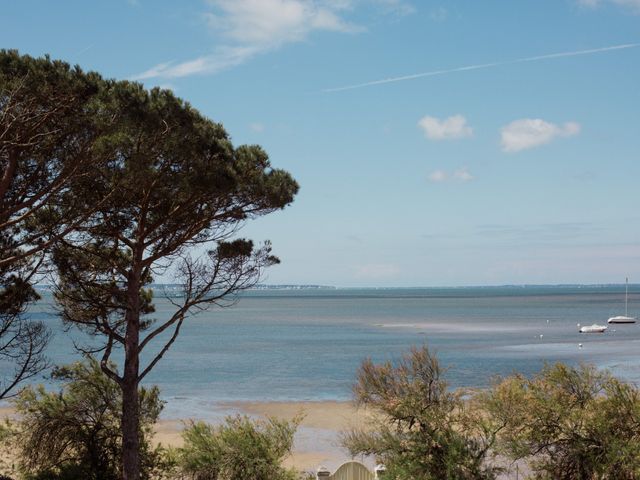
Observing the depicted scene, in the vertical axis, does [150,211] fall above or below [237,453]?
above

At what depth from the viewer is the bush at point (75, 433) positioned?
16.2 m

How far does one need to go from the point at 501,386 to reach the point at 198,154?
7134 mm

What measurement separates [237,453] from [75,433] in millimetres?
3831

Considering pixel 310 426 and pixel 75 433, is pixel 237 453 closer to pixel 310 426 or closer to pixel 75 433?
pixel 75 433

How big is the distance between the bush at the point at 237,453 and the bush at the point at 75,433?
1.56m

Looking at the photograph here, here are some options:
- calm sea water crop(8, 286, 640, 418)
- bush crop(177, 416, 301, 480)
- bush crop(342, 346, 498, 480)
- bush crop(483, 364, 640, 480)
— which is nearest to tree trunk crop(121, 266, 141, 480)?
bush crop(177, 416, 301, 480)

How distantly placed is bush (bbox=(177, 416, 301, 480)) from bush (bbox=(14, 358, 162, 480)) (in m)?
1.56

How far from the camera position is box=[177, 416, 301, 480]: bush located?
590 inches

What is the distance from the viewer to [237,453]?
1515cm

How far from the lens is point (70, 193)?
45.5 ft

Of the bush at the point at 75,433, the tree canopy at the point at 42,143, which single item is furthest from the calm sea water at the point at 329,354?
the tree canopy at the point at 42,143

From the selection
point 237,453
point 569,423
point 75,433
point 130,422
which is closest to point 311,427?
point 75,433

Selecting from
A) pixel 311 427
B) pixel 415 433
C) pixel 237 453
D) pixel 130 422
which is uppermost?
pixel 130 422

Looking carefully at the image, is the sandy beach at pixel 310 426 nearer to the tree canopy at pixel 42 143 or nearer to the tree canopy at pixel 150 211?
the tree canopy at pixel 150 211
